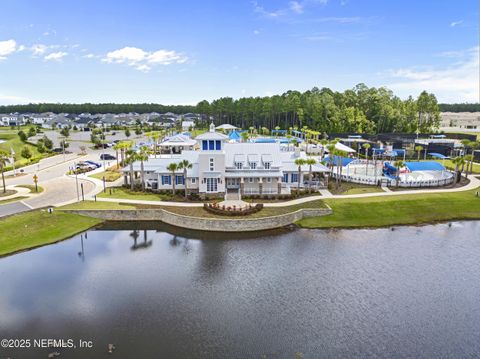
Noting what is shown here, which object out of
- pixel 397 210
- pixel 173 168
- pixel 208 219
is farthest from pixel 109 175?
pixel 397 210

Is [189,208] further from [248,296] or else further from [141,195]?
[248,296]

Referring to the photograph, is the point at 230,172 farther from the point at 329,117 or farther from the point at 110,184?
the point at 329,117

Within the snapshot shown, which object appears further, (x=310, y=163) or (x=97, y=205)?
(x=310, y=163)

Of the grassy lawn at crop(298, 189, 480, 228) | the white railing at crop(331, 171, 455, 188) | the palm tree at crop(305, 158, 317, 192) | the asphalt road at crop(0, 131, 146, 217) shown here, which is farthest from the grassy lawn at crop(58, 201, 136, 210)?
the white railing at crop(331, 171, 455, 188)

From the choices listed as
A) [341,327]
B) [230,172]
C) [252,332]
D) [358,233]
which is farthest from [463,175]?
[252,332]

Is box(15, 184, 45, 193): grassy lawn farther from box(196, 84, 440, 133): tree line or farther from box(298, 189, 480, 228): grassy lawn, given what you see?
box(196, 84, 440, 133): tree line

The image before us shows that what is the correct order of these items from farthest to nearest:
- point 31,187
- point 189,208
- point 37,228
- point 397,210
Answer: point 31,187 → point 397,210 → point 189,208 → point 37,228

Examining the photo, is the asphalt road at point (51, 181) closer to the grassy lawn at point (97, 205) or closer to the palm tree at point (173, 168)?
the grassy lawn at point (97, 205)
